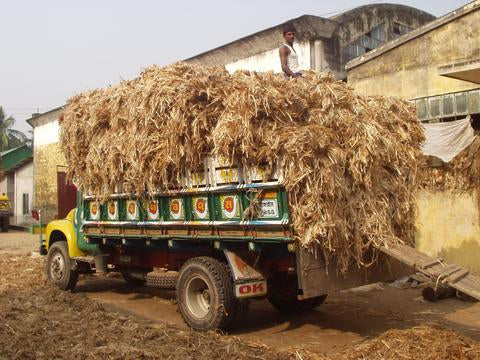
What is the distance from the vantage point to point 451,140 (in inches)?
392

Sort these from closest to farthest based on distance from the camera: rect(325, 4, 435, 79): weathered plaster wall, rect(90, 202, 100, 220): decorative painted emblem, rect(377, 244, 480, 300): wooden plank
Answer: rect(377, 244, 480, 300): wooden plank
rect(90, 202, 100, 220): decorative painted emblem
rect(325, 4, 435, 79): weathered plaster wall

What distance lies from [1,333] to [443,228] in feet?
26.0

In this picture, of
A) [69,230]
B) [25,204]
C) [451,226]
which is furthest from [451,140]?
[25,204]

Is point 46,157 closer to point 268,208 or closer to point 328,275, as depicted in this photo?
point 268,208

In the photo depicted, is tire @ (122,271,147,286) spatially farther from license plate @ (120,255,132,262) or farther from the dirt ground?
license plate @ (120,255,132,262)

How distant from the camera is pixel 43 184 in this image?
2503cm

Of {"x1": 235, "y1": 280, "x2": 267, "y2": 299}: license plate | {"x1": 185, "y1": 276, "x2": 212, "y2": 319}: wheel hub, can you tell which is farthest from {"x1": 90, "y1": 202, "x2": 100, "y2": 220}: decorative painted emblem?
{"x1": 235, "y1": 280, "x2": 267, "y2": 299}: license plate

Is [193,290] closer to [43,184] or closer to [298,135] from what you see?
[298,135]

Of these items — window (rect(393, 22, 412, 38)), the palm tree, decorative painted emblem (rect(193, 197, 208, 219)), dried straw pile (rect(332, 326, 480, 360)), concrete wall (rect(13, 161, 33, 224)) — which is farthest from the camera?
the palm tree

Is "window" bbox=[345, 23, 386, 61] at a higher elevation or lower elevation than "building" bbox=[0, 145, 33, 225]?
higher

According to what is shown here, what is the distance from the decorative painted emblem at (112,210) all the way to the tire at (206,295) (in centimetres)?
169

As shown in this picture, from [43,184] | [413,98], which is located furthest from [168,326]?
[43,184]

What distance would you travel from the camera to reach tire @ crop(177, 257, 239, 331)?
630cm

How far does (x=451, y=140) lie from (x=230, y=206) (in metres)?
5.45
